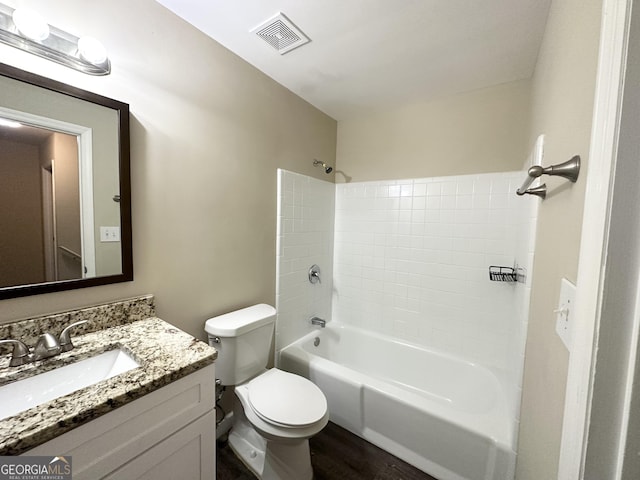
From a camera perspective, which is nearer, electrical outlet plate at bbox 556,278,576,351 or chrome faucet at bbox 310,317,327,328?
electrical outlet plate at bbox 556,278,576,351

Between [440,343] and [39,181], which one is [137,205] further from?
[440,343]

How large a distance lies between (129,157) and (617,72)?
1480mm

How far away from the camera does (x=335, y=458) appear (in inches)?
58.4

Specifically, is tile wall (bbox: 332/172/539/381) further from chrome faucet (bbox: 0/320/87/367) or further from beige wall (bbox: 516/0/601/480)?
chrome faucet (bbox: 0/320/87/367)

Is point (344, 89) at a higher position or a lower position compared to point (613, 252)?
higher

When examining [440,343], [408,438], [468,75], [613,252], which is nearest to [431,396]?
[440,343]

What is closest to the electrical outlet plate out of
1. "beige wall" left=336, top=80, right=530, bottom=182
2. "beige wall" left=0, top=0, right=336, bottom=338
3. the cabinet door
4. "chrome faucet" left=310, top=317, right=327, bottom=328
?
the cabinet door

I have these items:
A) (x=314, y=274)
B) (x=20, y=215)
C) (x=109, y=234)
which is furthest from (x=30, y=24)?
(x=314, y=274)

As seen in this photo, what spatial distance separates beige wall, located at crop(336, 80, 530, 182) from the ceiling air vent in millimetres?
1047

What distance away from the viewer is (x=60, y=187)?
978 millimetres

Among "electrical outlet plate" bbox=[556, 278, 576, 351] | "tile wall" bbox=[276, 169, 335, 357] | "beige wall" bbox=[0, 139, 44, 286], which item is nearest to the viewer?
"electrical outlet plate" bbox=[556, 278, 576, 351]

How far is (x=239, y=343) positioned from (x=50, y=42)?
1.45 metres

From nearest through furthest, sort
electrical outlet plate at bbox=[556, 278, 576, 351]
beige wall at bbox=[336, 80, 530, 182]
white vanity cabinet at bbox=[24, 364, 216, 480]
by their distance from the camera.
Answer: electrical outlet plate at bbox=[556, 278, 576, 351], white vanity cabinet at bbox=[24, 364, 216, 480], beige wall at bbox=[336, 80, 530, 182]

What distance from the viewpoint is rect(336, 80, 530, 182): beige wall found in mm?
1733
